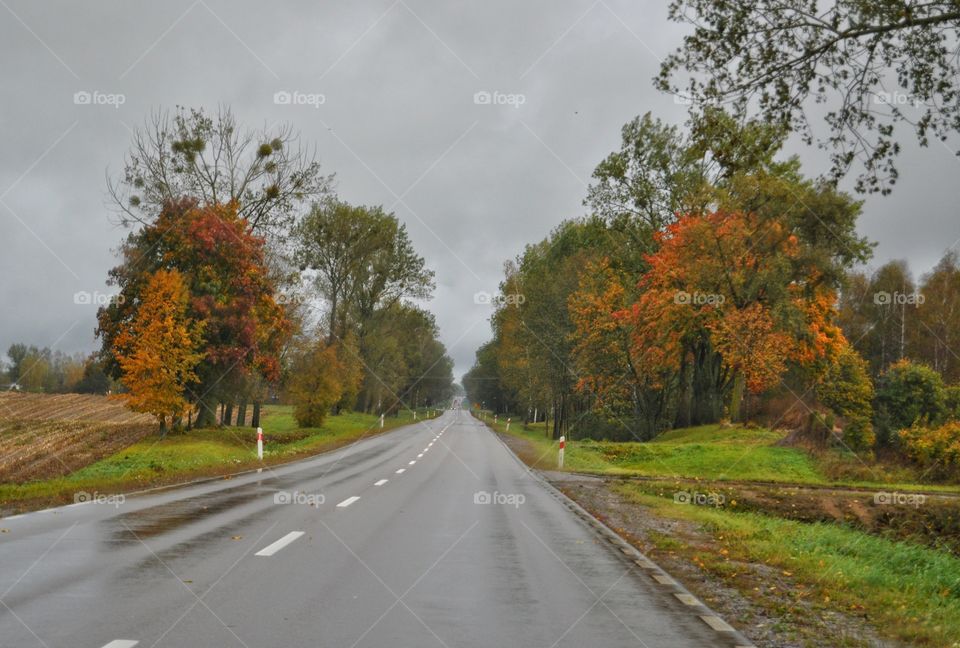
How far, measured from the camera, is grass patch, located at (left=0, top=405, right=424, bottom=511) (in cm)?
1670

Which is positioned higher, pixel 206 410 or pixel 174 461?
pixel 206 410

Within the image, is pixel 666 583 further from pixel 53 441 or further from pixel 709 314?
pixel 53 441

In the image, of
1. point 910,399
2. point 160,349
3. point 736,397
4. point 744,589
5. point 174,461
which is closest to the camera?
point 744,589

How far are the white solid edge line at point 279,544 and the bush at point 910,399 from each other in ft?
95.9

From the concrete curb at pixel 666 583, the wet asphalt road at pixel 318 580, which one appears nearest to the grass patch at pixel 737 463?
the concrete curb at pixel 666 583

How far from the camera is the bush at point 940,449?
29.9m

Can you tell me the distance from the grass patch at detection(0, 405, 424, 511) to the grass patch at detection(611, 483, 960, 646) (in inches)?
434

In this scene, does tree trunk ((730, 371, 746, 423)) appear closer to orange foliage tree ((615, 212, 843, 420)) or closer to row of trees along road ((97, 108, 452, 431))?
orange foliage tree ((615, 212, 843, 420))

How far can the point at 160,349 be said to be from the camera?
34.4 metres

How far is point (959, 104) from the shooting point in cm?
1059

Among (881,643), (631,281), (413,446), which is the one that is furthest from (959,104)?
(631,281)

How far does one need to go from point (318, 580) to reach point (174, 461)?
2331cm

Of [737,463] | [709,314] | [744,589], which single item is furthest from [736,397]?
[744,589]

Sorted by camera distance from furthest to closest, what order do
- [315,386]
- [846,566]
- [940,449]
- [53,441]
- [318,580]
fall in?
1. [315,386]
2. [53,441]
3. [940,449]
4. [846,566]
5. [318,580]
